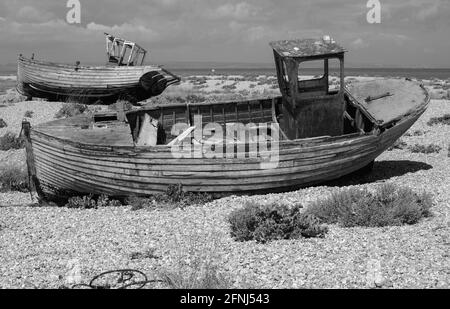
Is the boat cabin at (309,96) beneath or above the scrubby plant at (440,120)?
above

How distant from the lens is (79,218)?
1005cm

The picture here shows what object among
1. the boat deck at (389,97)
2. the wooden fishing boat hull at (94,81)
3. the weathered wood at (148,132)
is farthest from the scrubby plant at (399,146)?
the wooden fishing boat hull at (94,81)

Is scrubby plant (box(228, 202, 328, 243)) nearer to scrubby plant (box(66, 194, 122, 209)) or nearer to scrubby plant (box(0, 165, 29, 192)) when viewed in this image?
scrubby plant (box(66, 194, 122, 209))

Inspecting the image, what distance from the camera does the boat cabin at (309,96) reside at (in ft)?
36.8

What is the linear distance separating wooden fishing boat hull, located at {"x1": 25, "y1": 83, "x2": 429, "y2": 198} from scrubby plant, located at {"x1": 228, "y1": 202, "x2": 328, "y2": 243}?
80.1 inches

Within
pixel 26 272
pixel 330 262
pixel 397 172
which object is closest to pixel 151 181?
pixel 26 272

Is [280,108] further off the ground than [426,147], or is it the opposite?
[280,108]

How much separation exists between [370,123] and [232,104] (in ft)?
11.9

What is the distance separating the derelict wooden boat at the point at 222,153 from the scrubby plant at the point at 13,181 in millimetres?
2082

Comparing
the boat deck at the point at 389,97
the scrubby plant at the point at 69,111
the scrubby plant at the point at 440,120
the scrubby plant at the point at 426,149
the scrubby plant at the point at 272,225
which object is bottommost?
the scrubby plant at the point at 272,225

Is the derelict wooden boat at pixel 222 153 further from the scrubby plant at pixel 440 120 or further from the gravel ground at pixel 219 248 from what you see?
the scrubby plant at pixel 440 120

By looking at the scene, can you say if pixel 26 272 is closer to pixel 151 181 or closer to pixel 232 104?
pixel 151 181

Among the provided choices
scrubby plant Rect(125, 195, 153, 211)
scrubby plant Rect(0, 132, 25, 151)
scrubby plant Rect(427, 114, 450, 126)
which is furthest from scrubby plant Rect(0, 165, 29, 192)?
scrubby plant Rect(427, 114, 450, 126)

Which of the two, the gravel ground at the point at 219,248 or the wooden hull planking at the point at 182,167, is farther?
the wooden hull planking at the point at 182,167
